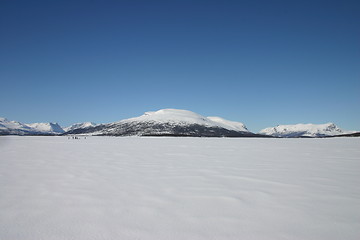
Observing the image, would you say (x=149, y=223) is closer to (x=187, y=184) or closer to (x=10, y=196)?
(x=187, y=184)

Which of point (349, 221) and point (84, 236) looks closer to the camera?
point (84, 236)

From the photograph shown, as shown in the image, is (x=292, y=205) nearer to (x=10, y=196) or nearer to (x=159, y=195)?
(x=159, y=195)

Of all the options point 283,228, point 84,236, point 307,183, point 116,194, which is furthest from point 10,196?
point 307,183

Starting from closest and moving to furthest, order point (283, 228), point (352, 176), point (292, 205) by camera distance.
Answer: point (283, 228) < point (292, 205) < point (352, 176)

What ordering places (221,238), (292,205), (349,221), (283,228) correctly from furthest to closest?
(292,205) < (349,221) < (283,228) < (221,238)

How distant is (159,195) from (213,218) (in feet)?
6.73

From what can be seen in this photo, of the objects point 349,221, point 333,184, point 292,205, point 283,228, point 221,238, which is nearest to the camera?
point 221,238

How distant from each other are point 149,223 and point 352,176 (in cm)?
831

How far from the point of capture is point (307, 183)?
24.0ft

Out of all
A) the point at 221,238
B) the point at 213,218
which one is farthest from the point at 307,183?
the point at 221,238

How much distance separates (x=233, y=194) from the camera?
19.9 ft

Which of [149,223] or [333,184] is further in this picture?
[333,184]

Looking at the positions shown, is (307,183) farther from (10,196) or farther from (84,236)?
(10,196)

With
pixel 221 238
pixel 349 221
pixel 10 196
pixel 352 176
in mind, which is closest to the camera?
pixel 221 238
